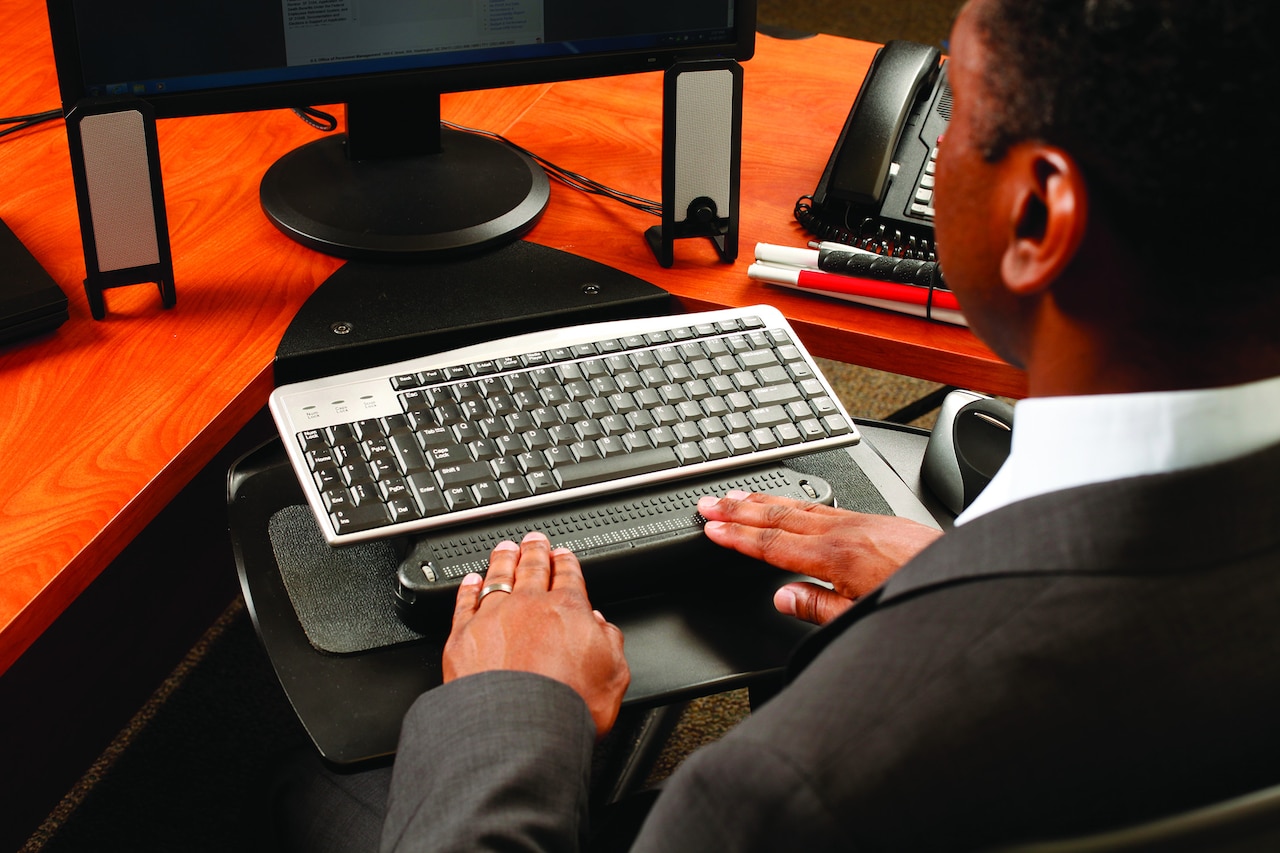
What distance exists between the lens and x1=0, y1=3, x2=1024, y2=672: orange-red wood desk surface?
74 cm

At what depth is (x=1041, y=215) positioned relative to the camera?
0.51 m

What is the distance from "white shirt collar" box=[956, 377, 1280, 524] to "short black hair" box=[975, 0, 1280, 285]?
0.06m

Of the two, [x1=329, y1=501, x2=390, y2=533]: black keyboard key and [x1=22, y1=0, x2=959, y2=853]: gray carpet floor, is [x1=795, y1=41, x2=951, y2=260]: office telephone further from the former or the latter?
[x1=329, y1=501, x2=390, y2=533]: black keyboard key

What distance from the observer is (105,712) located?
4.50ft

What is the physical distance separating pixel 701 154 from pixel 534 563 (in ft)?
1.49

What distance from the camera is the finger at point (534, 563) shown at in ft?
2.36

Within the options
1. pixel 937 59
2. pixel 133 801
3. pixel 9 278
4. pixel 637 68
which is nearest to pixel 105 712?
pixel 133 801

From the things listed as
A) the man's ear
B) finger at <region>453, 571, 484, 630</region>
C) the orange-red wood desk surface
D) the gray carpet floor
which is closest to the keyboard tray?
finger at <region>453, 571, 484, 630</region>

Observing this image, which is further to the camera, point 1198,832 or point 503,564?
point 503,564

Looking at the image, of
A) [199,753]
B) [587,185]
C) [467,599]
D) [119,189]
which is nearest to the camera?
[467,599]

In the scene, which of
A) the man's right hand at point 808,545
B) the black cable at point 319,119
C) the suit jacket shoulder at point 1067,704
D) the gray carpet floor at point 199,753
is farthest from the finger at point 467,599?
the gray carpet floor at point 199,753

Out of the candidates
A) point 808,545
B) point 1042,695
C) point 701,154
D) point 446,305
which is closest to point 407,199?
point 446,305

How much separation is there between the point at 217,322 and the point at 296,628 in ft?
0.98

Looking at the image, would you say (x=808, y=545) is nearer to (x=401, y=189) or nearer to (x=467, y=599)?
(x=467, y=599)
